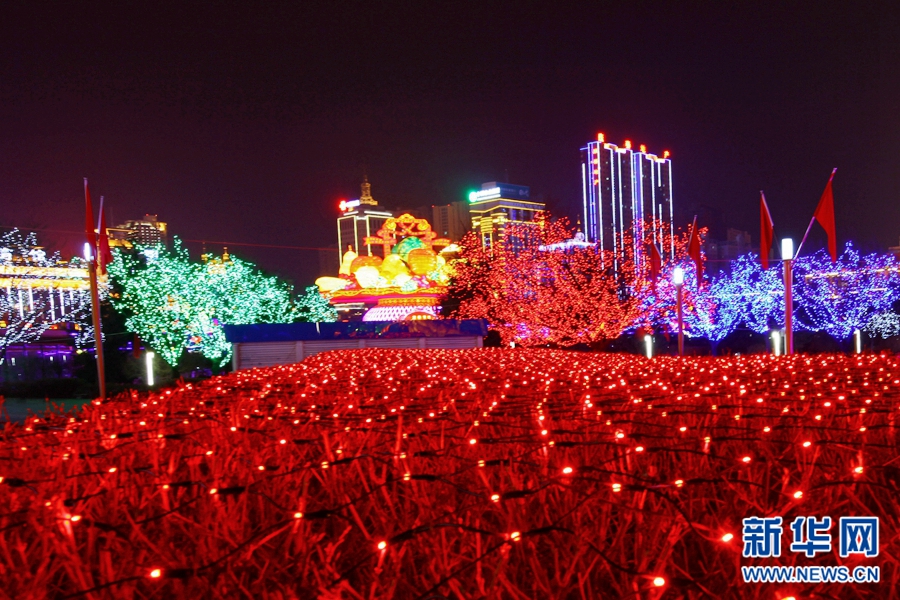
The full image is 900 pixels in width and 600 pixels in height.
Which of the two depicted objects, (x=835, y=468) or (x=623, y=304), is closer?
(x=835, y=468)

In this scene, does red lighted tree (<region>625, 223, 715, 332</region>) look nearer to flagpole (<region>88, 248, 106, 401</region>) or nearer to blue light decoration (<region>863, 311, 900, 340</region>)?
blue light decoration (<region>863, 311, 900, 340</region>)

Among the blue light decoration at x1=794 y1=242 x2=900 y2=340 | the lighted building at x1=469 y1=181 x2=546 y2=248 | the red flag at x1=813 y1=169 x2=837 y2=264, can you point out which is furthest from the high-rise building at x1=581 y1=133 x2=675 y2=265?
the red flag at x1=813 y1=169 x2=837 y2=264

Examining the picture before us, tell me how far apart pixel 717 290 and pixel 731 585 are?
4074cm

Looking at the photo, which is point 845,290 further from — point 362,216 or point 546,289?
point 362,216

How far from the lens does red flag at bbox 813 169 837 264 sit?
13875 mm

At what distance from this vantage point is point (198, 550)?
2100 mm

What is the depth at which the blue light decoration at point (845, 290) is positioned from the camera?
35344 mm

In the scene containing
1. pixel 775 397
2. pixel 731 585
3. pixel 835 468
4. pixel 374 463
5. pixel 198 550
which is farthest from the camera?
pixel 775 397

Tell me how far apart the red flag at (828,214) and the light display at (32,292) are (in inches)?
919

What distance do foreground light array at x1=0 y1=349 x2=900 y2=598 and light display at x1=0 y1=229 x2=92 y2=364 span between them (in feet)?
73.7

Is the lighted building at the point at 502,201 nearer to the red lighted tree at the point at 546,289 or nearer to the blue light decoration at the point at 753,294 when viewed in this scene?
the blue light decoration at the point at 753,294

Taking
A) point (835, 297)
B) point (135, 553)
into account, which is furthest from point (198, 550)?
point (835, 297)

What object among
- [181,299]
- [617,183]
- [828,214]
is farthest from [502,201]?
[828,214]

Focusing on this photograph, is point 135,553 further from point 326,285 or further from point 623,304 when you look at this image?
point 326,285
